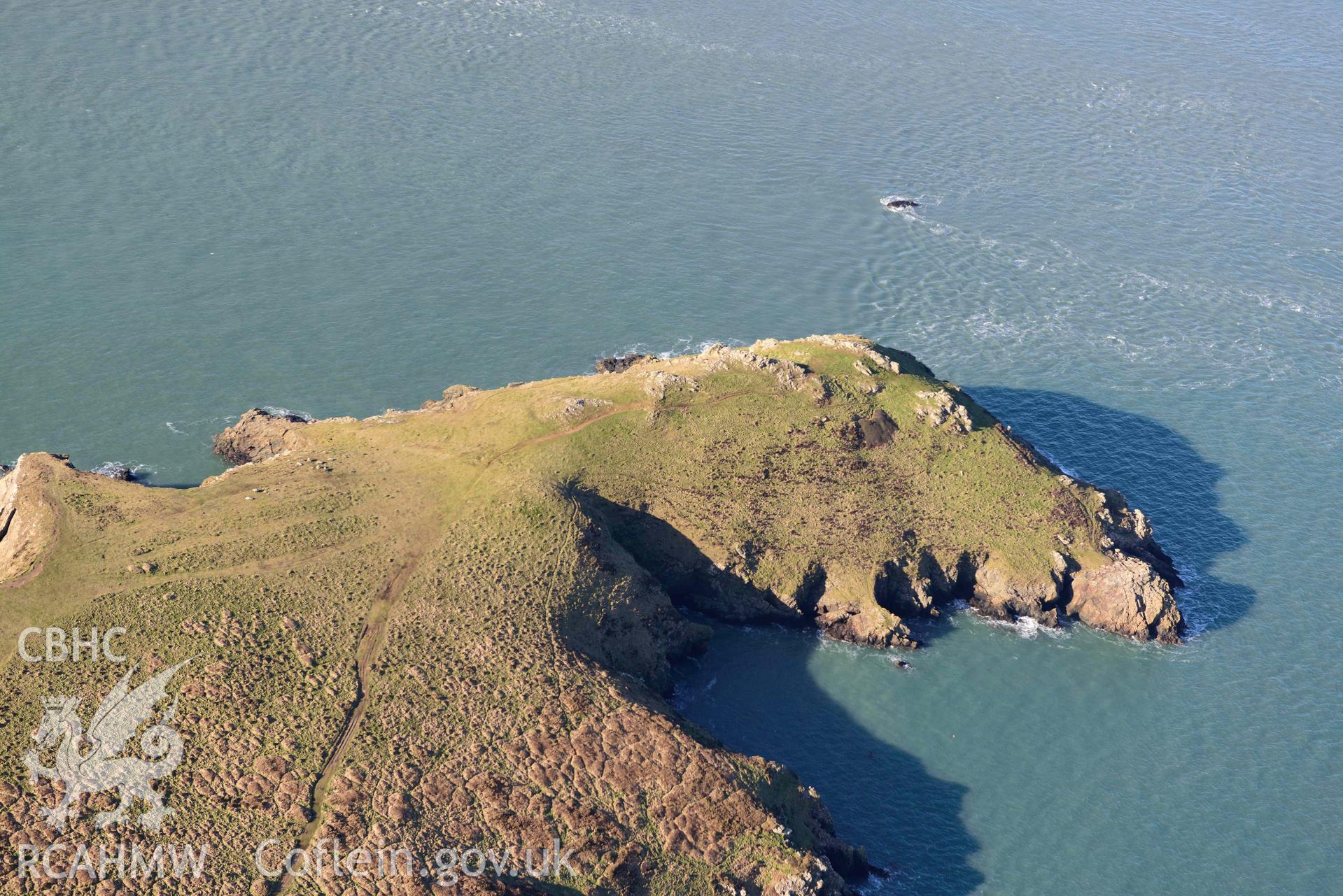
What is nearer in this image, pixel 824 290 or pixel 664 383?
pixel 664 383

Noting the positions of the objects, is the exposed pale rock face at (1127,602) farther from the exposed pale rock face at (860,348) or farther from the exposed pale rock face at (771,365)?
the exposed pale rock face at (771,365)

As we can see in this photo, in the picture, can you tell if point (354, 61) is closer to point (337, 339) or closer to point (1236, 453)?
point (337, 339)

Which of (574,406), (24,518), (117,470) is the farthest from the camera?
(117,470)

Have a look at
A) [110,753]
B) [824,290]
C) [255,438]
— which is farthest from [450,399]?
[824,290]

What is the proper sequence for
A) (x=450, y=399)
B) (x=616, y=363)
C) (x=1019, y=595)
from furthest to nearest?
(x=616, y=363), (x=450, y=399), (x=1019, y=595)

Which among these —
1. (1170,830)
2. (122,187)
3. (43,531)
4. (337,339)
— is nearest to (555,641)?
(43,531)

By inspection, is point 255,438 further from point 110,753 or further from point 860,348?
point 860,348

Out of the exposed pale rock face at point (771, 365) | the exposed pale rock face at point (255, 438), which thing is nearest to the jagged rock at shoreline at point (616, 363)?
the exposed pale rock face at point (771, 365)
